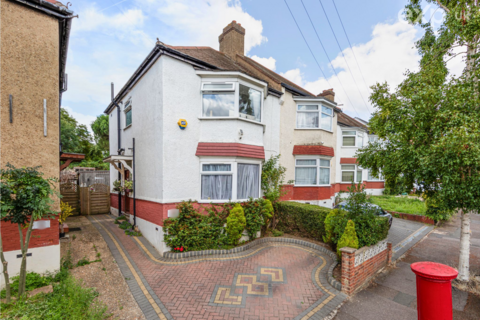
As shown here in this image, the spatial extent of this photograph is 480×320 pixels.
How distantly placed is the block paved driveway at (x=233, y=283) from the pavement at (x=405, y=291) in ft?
1.79

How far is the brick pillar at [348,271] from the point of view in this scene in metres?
5.32

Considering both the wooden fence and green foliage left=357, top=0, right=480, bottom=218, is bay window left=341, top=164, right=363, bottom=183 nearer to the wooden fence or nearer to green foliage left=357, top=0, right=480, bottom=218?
green foliage left=357, top=0, right=480, bottom=218

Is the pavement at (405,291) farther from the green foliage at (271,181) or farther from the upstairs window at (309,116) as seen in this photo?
the upstairs window at (309,116)

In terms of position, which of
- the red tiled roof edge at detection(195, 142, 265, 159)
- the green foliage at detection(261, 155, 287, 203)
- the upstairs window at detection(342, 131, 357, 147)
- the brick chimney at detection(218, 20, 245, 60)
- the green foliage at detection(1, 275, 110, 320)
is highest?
the brick chimney at detection(218, 20, 245, 60)

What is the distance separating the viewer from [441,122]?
534 cm

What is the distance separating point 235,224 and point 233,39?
38.7 ft

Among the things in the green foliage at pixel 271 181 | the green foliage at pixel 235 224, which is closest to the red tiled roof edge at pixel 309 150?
the green foliage at pixel 271 181

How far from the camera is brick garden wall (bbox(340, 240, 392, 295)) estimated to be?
5344 mm

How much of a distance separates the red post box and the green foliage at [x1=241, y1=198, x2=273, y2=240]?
5.60m

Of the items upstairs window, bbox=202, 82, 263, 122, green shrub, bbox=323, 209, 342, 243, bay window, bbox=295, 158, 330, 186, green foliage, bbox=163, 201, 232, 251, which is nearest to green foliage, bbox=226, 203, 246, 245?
green foliage, bbox=163, 201, 232, 251

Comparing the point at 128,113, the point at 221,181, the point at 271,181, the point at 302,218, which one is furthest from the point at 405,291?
the point at 128,113

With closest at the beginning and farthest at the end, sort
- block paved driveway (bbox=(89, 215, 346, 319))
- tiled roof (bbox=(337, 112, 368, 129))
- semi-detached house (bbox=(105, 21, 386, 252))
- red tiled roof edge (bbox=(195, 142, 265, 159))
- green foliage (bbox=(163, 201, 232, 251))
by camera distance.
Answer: block paved driveway (bbox=(89, 215, 346, 319)) < green foliage (bbox=(163, 201, 232, 251)) < semi-detached house (bbox=(105, 21, 386, 252)) < red tiled roof edge (bbox=(195, 142, 265, 159)) < tiled roof (bbox=(337, 112, 368, 129))

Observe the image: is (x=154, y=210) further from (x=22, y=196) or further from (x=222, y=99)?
(x=222, y=99)

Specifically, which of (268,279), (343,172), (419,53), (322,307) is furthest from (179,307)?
(343,172)
